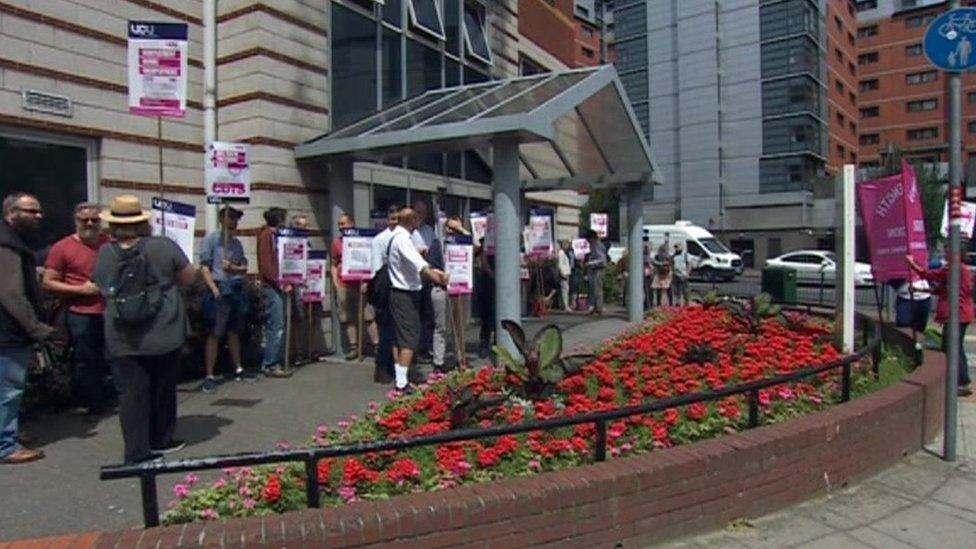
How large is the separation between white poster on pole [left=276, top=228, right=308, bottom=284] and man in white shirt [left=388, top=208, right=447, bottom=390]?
4.87ft

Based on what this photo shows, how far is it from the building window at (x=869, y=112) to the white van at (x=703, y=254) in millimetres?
51299

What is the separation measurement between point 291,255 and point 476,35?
7.51 metres

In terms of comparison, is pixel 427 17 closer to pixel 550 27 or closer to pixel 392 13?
pixel 392 13

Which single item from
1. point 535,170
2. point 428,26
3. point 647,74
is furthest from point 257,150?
point 647,74

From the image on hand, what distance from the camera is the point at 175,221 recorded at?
675 centimetres

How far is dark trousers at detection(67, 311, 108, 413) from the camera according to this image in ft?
18.9

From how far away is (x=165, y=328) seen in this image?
465 centimetres

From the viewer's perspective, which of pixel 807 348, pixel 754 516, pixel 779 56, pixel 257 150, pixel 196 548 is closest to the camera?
pixel 196 548

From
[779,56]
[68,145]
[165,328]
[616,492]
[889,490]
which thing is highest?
[779,56]

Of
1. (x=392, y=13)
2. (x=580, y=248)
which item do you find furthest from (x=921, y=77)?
(x=392, y=13)

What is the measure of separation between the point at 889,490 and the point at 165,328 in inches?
190

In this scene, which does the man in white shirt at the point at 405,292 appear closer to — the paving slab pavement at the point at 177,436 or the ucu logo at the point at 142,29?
the paving slab pavement at the point at 177,436

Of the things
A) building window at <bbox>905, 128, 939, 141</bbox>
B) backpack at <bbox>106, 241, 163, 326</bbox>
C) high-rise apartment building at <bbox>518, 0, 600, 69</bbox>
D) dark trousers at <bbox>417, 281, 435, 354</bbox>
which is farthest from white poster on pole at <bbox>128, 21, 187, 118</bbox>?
building window at <bbox>905, 128, 939, 141</bbox>

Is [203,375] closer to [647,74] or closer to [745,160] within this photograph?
[745,160]
